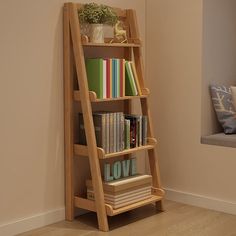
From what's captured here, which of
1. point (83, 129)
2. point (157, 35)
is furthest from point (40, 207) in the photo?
point (157, 35)

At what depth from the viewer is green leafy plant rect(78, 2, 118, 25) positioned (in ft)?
10.2

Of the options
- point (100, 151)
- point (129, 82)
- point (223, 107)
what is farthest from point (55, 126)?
point (223, 107)

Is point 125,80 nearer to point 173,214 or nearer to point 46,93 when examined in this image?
point 46,93

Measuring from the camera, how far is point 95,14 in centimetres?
312

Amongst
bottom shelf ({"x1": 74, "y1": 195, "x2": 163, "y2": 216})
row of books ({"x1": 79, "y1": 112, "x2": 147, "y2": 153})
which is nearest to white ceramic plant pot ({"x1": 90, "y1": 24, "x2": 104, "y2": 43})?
row of books ({"x1": 79, "y1": 112, "x2": 147, "y2": 153})

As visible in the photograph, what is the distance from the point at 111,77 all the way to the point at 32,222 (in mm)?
1072

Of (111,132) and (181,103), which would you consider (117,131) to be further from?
(181,103)

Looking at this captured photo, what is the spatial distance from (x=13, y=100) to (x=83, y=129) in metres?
0.54

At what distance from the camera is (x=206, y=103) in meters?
3.59

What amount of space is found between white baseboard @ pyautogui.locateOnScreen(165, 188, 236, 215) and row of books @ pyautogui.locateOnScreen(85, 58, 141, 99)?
913 mm

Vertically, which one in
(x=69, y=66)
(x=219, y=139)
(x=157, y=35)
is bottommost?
(x=219, y=139)

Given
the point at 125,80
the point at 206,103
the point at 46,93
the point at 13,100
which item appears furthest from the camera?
the point at 206,103

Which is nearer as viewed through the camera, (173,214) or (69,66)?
(69,66)

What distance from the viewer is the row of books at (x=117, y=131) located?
10.3ft
